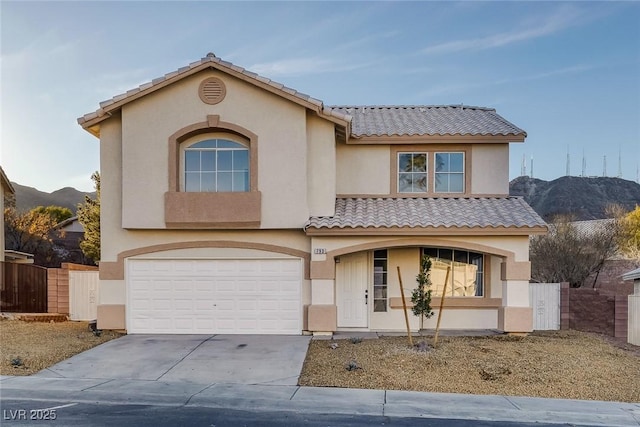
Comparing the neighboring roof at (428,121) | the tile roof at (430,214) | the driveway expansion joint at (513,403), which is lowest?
the driveway expansion joint at (513,403)

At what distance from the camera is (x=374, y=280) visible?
1509 centimetres

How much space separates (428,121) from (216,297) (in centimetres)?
899

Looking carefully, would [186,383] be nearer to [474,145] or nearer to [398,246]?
[398,246]

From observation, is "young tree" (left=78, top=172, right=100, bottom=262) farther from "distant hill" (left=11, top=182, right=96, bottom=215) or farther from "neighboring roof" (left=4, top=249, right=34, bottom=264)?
"distant hill" (left=11, top=182, right=96, bottom=215)

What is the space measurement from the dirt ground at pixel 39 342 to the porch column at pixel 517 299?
10994mm

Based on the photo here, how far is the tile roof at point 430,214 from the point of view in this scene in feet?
44.7

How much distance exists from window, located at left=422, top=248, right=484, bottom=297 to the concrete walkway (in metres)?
6.56

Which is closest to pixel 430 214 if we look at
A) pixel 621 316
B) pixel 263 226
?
pixel 263 226

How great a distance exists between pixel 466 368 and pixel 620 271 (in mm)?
19687

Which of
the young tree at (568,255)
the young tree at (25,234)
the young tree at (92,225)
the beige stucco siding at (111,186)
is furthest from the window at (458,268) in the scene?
the young tree at (25,234)

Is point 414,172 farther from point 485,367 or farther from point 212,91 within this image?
point 485,367

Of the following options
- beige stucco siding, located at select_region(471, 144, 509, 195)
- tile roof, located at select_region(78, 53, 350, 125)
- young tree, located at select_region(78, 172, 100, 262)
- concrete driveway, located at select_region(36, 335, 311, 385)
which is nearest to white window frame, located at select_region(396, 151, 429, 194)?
beige stucco siding, located at select_region(471, 144, 509, 195)

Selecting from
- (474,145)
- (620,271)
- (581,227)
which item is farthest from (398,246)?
(581,227)

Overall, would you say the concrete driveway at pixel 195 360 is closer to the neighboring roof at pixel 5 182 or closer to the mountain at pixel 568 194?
Answer: the neighboring roof at pixel 5 182
